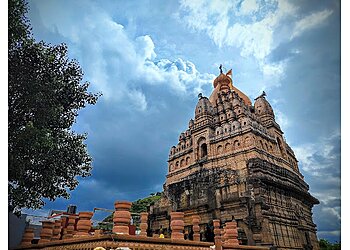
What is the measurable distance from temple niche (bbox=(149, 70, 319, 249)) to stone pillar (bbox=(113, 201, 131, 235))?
853 centimetres

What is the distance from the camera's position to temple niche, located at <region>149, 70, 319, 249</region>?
12.5 metres

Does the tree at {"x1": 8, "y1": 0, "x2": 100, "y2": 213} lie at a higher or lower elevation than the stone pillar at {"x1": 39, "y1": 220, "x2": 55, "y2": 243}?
higher

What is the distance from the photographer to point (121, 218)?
178 inches

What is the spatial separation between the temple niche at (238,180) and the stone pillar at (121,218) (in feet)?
28.0

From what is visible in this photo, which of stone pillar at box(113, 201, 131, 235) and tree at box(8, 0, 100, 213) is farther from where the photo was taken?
tree at box(8, 0, 100, 213)

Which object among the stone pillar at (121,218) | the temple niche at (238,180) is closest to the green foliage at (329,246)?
the temple niche at (238,180)

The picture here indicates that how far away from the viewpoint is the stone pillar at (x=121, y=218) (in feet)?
14.7

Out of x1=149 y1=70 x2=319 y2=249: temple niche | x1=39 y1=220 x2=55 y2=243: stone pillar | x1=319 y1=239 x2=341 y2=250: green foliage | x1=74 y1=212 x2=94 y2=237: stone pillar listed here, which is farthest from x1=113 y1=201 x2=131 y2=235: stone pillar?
x1=149 y1=70 x2=319 y2=249: temple niche

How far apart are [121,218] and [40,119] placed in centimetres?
536

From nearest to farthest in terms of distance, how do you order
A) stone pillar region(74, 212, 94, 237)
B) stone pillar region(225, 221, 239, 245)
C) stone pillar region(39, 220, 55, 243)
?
stone pillar region(74, 212, 94, 237)
stone pillar region(39, 220, 55, 243)
stone pillar region(225, 221, 239, 245)

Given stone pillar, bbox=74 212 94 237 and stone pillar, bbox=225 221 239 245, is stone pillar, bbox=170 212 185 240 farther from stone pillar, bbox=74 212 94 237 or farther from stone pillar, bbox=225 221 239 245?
stone pillar, bbox=225 221 239 245

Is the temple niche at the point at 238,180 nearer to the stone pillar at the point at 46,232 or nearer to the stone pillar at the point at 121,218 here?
the stone pillar at the point at 46,232

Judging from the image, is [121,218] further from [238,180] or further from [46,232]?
[238,180]
